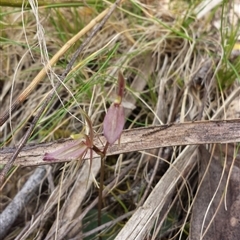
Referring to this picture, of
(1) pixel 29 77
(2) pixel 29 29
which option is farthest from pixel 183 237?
(2) pixel 29 29

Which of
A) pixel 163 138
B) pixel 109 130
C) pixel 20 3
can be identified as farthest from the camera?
pixel 20 3

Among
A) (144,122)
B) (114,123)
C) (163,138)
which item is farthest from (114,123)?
(144,122)

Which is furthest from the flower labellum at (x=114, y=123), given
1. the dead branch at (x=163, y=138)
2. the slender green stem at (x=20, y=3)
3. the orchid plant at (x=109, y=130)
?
the slender green stem at (x=20, y=3)

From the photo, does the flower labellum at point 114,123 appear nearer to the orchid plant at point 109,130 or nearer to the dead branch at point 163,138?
the orchid plant at point 109,130

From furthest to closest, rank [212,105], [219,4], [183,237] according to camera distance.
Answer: [219,4] → [212,105] → [183,237]

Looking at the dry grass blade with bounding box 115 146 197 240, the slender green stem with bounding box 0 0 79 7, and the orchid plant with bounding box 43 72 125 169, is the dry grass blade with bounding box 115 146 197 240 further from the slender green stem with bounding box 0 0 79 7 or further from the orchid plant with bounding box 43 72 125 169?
the slender green stem with bounding box 0 0 79 7

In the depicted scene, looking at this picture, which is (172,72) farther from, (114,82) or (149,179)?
(149,179)

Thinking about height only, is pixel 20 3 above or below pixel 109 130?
above

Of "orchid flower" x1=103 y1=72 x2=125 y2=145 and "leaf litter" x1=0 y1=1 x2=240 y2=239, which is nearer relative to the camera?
"orchid flower" x1=103 y1=72 x2=125 y2=145

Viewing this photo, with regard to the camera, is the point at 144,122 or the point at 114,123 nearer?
the point at 114,123

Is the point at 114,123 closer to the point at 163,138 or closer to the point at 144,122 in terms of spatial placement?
the point at 163,138

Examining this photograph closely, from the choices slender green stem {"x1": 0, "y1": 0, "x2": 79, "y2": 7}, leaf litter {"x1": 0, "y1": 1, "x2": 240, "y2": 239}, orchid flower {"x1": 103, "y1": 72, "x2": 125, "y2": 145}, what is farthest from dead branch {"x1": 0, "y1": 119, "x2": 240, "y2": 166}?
slender green stem {"x1": 0, "y1": 0, "x2": 79, "y2": 7}
